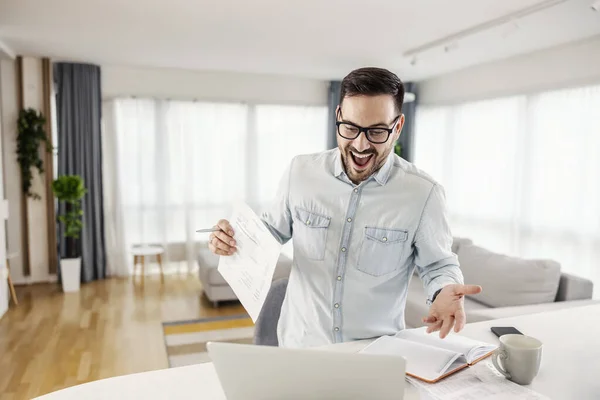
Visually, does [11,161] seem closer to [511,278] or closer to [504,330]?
[511,278]

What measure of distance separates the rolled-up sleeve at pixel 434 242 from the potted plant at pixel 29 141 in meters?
4.81

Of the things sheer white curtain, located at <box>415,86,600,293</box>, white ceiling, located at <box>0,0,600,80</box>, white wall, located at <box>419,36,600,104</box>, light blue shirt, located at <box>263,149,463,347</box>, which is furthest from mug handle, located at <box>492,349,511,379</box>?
white wall, located at <box>419,36,600,104</box>

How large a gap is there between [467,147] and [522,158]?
860 mm

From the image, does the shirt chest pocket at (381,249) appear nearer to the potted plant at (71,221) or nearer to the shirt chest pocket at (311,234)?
the shirt chest pocket at (311,234)

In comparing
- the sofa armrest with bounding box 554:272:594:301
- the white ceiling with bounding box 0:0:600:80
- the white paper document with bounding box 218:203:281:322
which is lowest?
the sofa armrest with bounding box 554:272:594:301

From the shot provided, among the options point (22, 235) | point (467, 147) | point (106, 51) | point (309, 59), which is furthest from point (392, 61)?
point (22, 235)

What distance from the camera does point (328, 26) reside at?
3.70 metres

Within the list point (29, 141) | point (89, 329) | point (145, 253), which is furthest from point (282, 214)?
point (29, 141)

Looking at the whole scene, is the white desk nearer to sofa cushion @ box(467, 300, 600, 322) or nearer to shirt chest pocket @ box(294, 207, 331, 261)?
shirt chest pocket @ box(294, 207, 331, 261)

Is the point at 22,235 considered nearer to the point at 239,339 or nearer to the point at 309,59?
the point at 239,339

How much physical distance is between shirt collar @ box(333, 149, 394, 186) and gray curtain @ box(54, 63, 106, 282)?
14.8 feet

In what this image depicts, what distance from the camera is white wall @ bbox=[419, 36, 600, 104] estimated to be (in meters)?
4.18

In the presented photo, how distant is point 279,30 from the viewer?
384 cm

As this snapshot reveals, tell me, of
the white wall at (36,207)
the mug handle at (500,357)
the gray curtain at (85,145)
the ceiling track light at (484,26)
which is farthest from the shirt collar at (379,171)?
the white wall at (36,207)
